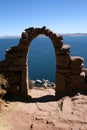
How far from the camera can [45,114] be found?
55.2ft

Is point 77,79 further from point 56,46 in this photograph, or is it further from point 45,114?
point 45,114

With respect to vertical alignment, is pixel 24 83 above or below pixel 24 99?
above

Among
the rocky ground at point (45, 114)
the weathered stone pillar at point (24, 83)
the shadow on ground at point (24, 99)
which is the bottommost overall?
the shadow on ground at point (24, 99)

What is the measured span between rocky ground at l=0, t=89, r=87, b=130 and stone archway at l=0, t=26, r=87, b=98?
4.68 ft

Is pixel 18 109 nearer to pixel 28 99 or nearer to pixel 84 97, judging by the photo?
pixel 28 99

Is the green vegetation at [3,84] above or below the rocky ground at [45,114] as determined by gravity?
above

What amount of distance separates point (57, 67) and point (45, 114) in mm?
5690

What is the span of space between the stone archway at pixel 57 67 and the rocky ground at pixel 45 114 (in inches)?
56.1

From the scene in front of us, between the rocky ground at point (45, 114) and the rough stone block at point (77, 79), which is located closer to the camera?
the rocky ground at point (45, 114)

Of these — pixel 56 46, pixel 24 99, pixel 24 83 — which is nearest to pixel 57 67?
pixel 56 46

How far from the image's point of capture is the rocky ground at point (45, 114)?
14.7 m

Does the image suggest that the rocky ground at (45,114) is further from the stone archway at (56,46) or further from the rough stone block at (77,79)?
the stone archway at (56,46)

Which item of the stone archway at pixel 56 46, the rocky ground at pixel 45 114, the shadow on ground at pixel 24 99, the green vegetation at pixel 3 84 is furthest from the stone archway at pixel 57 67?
the rocky ground at pixel 45 114

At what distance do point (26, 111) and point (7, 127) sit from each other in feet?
10.2
